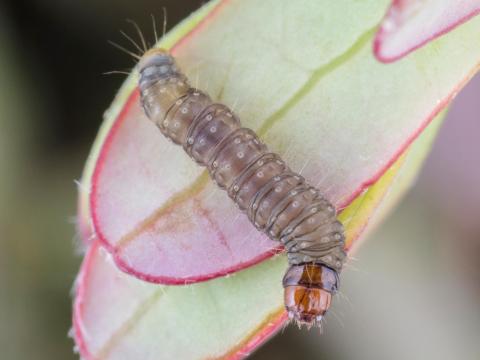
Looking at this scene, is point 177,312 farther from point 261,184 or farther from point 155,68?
point 155,68

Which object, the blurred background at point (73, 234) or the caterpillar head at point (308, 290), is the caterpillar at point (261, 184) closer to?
the caterpillar head at point (308, 290)

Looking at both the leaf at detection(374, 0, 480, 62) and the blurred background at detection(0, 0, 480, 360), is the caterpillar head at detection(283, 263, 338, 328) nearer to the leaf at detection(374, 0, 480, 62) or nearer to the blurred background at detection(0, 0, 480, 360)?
the leaf at detection(374, 0, 480, 62)

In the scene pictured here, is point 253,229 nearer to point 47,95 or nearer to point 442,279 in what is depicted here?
point 442,279

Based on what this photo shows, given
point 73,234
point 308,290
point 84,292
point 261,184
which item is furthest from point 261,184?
point 73,234

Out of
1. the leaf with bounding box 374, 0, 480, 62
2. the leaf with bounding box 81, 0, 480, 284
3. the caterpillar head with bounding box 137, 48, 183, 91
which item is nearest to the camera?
the leaf with bounding box 374, 0, 480, 62

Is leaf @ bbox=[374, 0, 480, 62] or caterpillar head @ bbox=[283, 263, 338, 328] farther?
caterpillar head @ bbox=[283, 263, 338, 328]

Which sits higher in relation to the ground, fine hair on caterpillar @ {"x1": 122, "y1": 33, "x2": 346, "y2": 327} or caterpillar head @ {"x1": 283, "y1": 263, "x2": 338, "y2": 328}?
fine hair on caterpillar @ {"x1": 122, "y1": 33, "x2": 346, "y2": 327}

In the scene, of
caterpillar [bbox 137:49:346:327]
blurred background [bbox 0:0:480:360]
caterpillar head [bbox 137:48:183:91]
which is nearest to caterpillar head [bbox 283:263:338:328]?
caterpillar [bbox 137:49:346:327]

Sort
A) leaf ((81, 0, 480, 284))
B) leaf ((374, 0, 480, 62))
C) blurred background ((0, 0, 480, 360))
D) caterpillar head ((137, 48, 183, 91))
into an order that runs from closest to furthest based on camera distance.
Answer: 1. leaf ((374, 0, 480, 62))
2. leaf ((81, 0, 480, 284))
3. caterpillar head ((137, 48, 183, 91))
4. blurred background ((0, 0, 480, 360))
